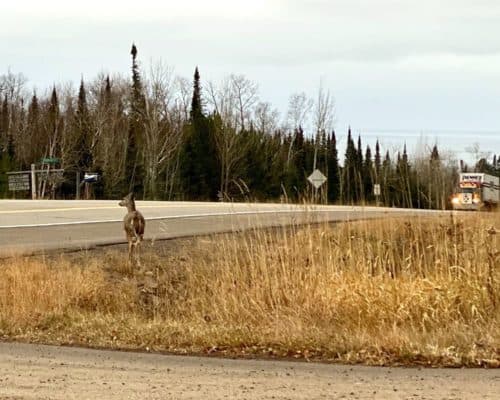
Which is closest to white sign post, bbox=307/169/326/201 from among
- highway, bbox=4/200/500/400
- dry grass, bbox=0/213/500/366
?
dry grass, bbox=0/213/500/366

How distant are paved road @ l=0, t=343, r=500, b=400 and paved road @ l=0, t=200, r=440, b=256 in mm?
5484

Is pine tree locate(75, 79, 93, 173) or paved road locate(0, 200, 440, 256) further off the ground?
pine tree locate(75, 79, 93, 173)

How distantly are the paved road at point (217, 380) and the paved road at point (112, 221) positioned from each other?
5.48m

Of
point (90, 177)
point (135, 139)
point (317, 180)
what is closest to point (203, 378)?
point (317, 180)

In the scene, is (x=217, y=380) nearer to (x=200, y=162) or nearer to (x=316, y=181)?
(x=316, y=181)

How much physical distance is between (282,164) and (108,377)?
66179mm

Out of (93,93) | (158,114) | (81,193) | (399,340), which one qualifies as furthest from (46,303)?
(93,93)

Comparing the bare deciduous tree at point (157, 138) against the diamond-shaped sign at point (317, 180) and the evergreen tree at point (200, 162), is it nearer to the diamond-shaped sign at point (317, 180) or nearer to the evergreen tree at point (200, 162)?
the evergreen tree at point (200, 162)

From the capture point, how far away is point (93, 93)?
276 feet

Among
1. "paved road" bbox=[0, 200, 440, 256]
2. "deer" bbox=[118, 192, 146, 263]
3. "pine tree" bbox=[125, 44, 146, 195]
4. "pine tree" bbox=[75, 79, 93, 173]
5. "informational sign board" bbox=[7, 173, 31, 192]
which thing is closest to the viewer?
"deer" bbox=[118, 192, 146, 263]

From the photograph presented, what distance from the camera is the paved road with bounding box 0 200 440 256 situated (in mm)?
13402

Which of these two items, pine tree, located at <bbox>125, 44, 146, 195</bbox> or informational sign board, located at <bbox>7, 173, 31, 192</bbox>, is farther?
pine tree, located at <bbox>125, 44, 146, 195</bbox>

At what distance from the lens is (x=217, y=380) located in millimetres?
5570

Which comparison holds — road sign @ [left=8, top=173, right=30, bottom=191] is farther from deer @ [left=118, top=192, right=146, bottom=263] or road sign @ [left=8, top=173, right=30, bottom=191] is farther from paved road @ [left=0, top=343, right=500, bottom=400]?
paved road @ [left=0, top=343, right=500, bottom=400]
